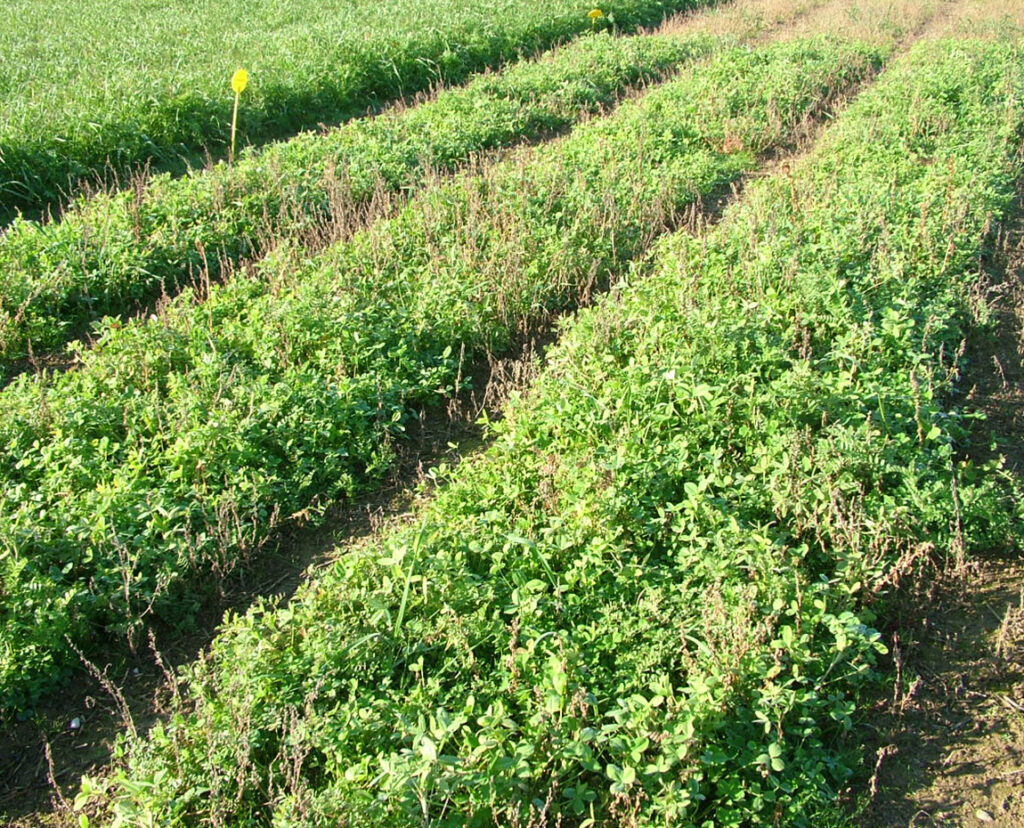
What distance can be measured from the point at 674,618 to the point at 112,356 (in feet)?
13.2

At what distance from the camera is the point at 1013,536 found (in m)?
4.40

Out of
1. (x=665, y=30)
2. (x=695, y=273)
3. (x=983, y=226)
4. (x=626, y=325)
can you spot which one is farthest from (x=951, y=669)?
(x=665, y=30)

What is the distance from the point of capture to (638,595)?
12.8 feet

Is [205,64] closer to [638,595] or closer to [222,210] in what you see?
Result: [222,210]

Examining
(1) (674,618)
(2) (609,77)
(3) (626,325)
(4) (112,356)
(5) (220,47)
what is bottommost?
(1) (674,618)

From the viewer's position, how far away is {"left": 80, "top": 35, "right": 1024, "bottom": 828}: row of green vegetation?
318cm

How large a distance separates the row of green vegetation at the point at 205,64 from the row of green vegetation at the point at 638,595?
631 centimetres

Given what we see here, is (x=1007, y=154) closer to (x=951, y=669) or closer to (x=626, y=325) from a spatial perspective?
(x=626, y=325)

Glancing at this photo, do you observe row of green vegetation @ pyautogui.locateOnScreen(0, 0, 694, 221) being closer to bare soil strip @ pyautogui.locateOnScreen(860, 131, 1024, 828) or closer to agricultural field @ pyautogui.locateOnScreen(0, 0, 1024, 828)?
agricultural field @ pyautogui.locateOnScreen(0, 0, 1024, 828)

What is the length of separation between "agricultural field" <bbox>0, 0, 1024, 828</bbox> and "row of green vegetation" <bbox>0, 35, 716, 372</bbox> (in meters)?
0.05

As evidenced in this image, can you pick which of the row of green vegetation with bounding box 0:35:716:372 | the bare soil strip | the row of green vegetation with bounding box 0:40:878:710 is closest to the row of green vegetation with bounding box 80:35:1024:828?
the bare soil strip

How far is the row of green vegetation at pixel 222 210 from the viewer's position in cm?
661

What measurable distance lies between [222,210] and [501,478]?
456 centimetres

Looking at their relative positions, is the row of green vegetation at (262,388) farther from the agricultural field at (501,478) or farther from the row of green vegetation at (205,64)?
the row of green vegetation at (205,64)
